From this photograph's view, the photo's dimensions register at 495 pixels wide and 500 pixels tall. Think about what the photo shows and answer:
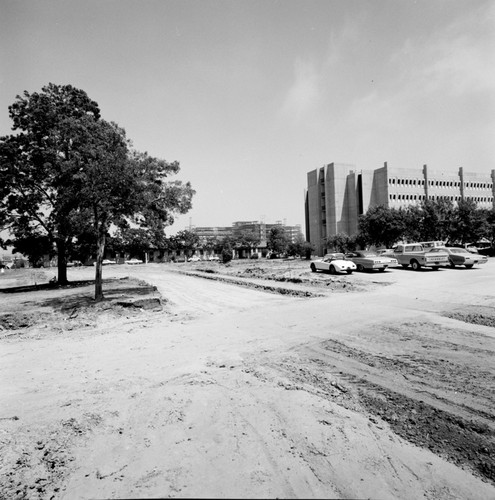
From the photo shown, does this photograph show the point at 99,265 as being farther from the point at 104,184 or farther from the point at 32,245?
the point at 32,245

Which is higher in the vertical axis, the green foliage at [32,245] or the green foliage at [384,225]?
the green foliage at [384,225]

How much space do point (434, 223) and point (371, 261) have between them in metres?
22.4

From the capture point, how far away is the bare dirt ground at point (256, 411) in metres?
2.98

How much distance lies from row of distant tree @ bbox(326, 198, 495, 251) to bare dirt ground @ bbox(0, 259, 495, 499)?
37.0m

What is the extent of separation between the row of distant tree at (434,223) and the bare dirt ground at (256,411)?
121ft

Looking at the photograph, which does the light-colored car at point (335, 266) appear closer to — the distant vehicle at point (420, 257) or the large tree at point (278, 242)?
the distant vehicle at point (420, 257)

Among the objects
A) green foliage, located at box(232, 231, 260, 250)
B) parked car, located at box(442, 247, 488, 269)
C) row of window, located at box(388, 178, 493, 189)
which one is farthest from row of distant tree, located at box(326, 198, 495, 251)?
green foliage, located at box(232, 231, 260, 250)

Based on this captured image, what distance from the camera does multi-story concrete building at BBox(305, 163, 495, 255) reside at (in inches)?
3280

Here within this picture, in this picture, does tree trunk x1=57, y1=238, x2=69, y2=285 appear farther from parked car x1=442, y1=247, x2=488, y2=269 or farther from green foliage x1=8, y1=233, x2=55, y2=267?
parked car x1=442, y1=247, x2=488, y2=269

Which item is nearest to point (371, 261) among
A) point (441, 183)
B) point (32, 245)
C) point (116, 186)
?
point (116, 186)

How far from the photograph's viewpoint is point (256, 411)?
4.14 metres

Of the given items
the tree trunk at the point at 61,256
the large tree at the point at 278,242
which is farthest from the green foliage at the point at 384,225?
the tree trunk at the point at 61,256

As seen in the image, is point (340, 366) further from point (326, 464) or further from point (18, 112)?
point (18, 112)

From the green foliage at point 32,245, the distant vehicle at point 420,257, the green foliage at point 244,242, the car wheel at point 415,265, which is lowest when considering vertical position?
the car wheel at point 415,265
